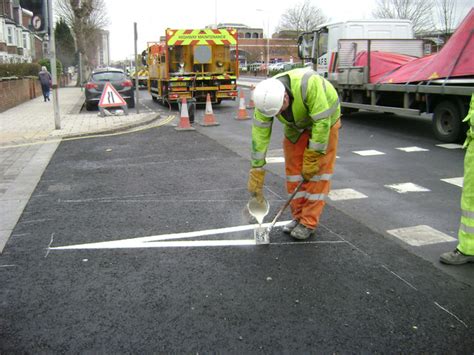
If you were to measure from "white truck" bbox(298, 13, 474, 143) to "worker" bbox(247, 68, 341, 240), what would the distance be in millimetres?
5536

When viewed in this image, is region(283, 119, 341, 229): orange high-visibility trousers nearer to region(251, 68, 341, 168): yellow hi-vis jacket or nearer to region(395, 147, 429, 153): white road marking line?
region(251, 68, 341, 168): yellow hi-vis jacket

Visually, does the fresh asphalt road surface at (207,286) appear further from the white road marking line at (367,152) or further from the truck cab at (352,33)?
the truck cab at (352,33)

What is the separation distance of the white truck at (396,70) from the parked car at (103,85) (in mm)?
6606

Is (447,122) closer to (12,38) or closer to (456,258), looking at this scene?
(456,258)

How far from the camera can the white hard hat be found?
3.75 m

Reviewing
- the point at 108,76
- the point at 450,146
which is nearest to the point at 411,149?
the point at 450,146

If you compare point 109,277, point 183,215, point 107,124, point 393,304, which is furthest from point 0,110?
point 393,304

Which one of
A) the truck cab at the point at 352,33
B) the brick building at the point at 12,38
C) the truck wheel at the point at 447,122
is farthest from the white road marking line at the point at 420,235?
the brick building at the point at 12,38

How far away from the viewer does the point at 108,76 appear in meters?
17.4

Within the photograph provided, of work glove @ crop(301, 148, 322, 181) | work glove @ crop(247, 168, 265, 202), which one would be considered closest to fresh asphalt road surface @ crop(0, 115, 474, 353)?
work glove @ crop(247, 168, 265, 202)

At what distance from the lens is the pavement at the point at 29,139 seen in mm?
5762

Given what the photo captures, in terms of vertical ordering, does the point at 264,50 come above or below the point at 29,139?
above

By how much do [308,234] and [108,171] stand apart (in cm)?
404

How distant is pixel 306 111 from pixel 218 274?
1520 millimetres
